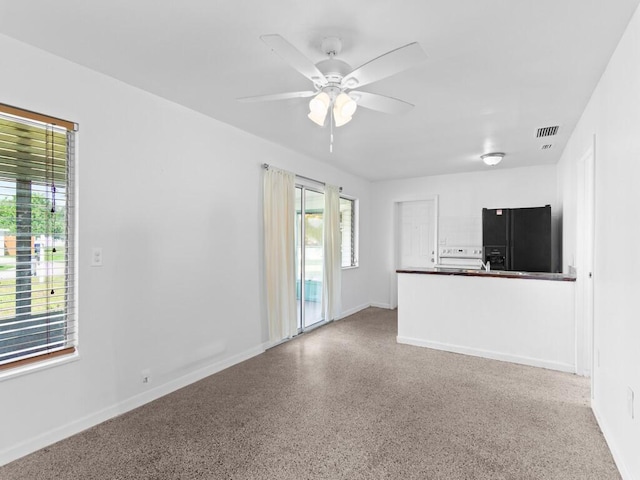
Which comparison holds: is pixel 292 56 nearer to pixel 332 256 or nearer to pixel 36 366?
pixel 36 366

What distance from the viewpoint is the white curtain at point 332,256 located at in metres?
5.25

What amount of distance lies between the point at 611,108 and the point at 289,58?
2037mm

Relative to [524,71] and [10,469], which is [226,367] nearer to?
[10,469]

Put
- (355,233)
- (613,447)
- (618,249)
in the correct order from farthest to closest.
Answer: (355,233)
(613,447)
(618,249)

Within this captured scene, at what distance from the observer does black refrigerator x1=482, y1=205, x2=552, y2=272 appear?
186 inches

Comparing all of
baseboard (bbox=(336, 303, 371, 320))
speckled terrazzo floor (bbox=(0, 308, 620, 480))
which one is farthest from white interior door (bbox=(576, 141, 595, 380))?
baseboard (bbox=(336, 303, 371, 320))

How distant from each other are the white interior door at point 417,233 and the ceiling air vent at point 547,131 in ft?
8.44

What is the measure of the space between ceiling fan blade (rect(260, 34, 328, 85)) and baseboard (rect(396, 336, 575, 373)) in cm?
333

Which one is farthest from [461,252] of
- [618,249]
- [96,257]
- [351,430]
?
[96,257]

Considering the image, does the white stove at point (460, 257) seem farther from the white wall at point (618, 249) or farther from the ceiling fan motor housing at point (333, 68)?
the ceiling fan motor housing at point (333, 68)

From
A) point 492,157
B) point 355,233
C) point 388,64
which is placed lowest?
point 355,233

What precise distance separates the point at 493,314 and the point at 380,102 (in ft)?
9.34

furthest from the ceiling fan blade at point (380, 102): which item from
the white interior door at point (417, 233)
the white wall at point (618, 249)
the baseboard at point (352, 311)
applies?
the white interior door at point (417, 233)

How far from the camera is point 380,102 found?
2.24 metres
